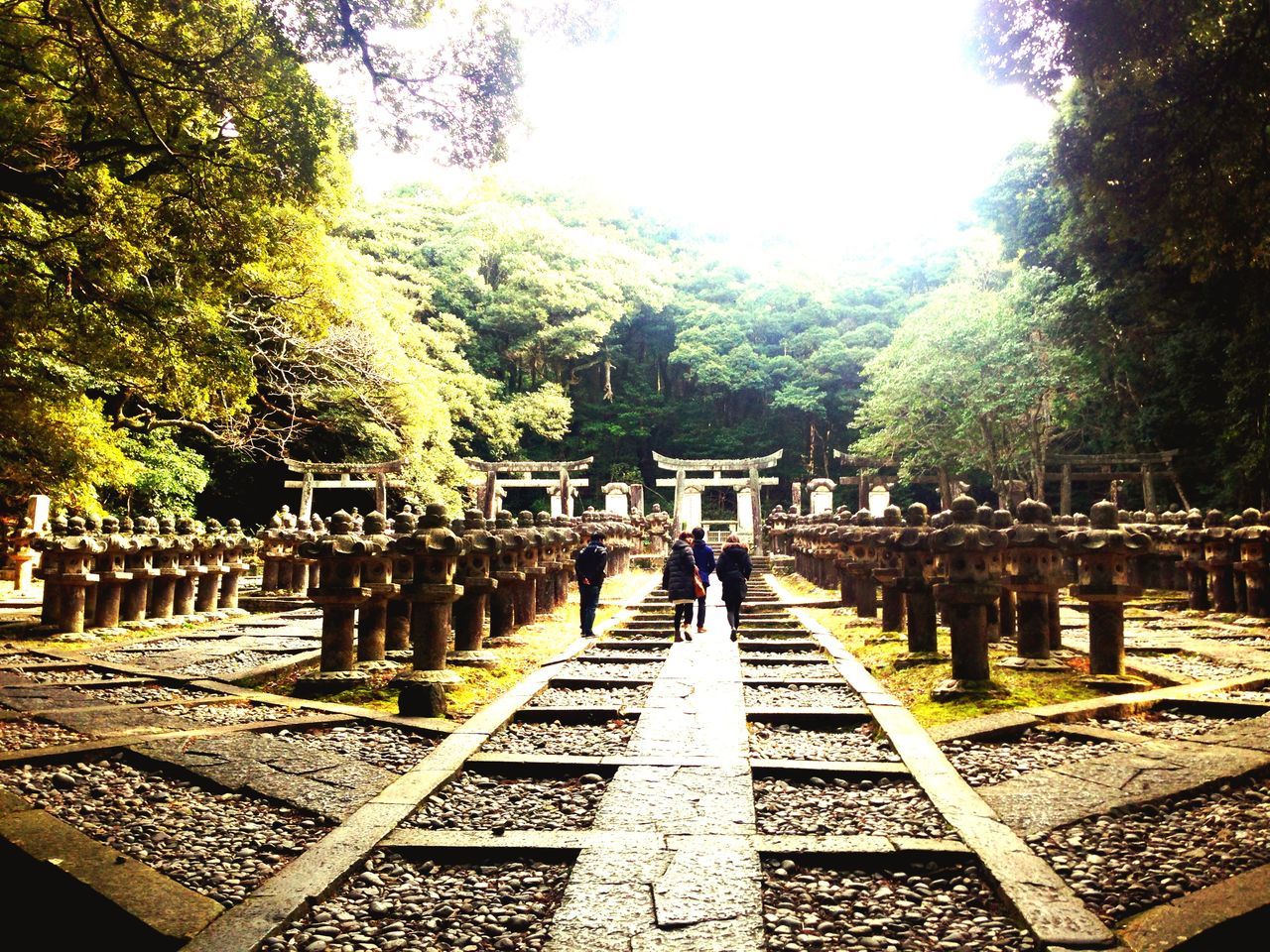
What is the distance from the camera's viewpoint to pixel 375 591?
6801 millimetres

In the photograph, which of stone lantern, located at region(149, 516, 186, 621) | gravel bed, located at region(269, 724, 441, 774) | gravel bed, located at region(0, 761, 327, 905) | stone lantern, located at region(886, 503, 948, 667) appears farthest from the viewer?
stone lantern, located at region(149, 516, 186, 621)

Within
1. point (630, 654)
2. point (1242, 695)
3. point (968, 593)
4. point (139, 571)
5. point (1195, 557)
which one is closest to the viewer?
point (1242, 695)

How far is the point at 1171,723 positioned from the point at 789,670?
10.0ft

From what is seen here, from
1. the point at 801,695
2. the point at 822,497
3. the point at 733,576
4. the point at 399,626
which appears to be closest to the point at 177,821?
the point at 801,695

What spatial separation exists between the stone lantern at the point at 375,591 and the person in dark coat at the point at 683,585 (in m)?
3.48

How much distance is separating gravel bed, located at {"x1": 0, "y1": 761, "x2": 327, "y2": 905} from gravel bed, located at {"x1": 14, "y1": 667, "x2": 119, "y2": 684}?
3.08m

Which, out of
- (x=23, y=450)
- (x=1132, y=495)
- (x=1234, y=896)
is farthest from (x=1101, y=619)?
(x=1132, y=495)

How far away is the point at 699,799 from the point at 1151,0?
597 centimetres

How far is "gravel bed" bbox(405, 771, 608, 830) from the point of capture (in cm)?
352

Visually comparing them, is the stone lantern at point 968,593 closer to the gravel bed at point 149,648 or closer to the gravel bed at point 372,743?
A: the gravel bed at point 372,743

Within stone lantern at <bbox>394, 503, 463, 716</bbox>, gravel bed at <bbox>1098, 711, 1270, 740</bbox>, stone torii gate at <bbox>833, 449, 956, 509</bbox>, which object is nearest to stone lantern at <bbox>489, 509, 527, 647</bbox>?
stone lantern at <bbox>394, 503, 463, 716</bbox>

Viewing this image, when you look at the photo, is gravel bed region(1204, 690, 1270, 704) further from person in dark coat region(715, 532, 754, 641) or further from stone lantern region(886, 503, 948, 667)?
person in dark coat region(715, 532, 754, 641)

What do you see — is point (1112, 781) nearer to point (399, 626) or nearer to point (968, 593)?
point (968, 593)

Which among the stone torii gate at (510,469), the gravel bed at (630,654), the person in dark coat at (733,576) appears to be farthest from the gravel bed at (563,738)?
the stone torii gate at (510,469)
